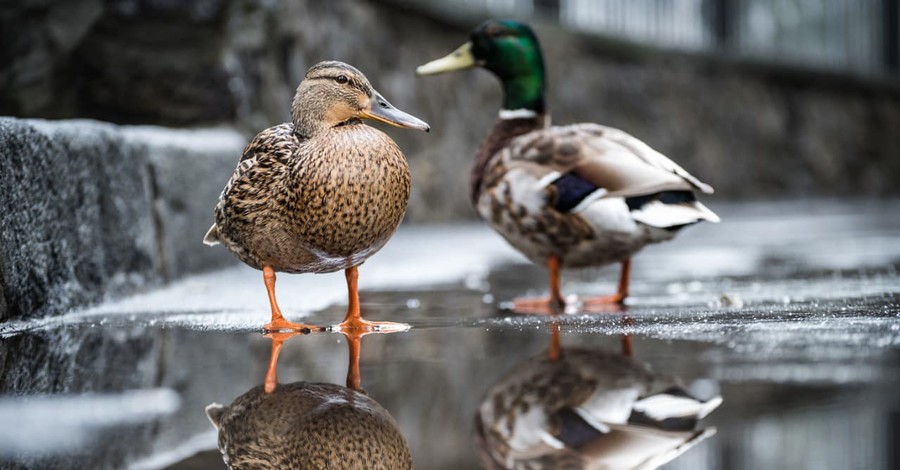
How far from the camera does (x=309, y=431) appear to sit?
6.48ft

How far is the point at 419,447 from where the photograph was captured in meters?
1.87

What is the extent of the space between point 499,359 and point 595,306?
4.08 feet

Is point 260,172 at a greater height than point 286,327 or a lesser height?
greater

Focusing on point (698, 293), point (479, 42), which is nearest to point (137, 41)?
point (479, 42)

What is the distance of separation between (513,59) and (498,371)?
243 cm

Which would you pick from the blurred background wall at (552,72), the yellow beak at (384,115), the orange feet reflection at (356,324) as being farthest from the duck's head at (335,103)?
the blurred background wall at (552,72)

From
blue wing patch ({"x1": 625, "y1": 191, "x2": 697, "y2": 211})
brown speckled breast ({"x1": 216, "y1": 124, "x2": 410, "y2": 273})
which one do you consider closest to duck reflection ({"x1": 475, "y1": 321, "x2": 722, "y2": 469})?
brown speckled breast ({"x1": 216, "y1": 124, "x2": 410, "y2": 273})

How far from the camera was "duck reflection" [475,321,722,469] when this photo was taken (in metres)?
1.77

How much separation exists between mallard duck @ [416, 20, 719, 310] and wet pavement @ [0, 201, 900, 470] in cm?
24

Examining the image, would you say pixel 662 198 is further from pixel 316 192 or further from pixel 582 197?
pixel 316 192

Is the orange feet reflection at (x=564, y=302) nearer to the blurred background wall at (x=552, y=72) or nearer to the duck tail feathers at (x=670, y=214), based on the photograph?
the duck tail feathers at (x=670, y=214)

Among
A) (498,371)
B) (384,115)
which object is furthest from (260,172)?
(498,371)

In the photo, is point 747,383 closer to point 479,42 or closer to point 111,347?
point 111,347

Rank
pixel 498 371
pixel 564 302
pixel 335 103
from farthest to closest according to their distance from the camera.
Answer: pixel 564 302, pixel 335 103, pixel 498 371
